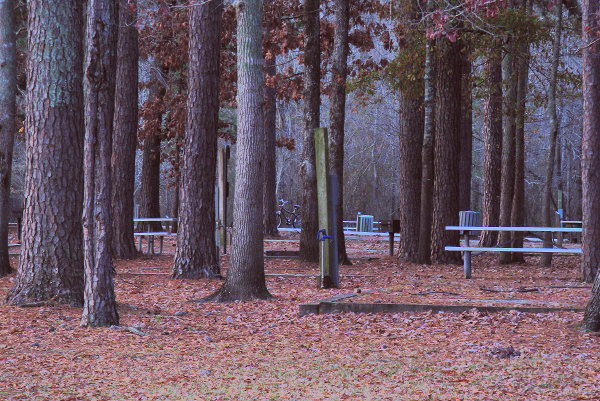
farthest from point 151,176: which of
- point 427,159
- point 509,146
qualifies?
point 509,146

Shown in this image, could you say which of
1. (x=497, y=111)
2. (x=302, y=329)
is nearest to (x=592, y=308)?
(x=302, y=329)

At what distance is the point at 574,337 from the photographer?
27.6 feet

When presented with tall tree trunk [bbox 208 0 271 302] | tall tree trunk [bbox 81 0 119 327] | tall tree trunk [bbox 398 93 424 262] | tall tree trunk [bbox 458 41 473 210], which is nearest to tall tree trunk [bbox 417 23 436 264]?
tall tree trunk [bbox 398 93 424 262]

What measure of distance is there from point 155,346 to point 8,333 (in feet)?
5.01

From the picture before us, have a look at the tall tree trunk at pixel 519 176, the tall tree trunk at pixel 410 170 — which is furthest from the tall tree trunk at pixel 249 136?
the tall tree trunk at pixel 410 170

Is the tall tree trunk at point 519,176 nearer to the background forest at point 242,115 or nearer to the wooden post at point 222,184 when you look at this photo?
the background forest at point 242,115

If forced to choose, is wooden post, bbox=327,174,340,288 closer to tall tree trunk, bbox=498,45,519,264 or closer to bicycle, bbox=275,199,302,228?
tall tree trunk, bbox=498,45,519,264

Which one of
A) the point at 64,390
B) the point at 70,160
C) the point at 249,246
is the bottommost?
the point at 64,390

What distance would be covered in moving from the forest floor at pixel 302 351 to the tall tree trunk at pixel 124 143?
6.16 m

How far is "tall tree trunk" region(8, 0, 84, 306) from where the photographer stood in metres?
10.5

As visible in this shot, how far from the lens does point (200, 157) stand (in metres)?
14.9

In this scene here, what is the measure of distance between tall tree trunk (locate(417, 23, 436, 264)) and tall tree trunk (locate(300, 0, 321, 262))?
2057 millimetres

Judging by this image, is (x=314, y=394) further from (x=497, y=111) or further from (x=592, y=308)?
(x=497, y=111)

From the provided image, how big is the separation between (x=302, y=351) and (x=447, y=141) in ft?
34.4
